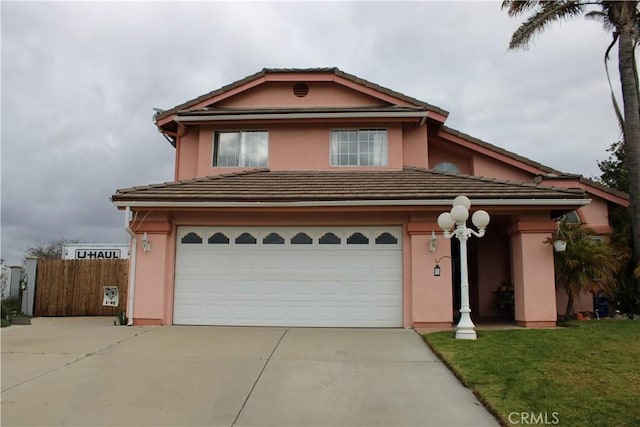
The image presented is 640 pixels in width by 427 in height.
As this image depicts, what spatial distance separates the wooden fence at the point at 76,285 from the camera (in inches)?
584

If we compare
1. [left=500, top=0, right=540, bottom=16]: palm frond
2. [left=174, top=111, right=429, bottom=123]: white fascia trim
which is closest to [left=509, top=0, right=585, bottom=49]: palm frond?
[left=500, top=0, right=540, bottom=16]: palm frond

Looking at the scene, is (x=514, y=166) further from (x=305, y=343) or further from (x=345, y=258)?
(x=305, y=343)

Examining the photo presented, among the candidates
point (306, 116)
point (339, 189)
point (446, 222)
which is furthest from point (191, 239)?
point (446, 222)

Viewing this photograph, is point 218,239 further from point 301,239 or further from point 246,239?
point 301,239

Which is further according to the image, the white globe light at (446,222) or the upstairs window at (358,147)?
the upstairs window at (358,147)

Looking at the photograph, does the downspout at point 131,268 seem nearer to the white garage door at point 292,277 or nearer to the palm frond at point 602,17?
the white garage door at point 292,277

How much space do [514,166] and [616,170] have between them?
875cm

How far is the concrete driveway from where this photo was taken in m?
5.45

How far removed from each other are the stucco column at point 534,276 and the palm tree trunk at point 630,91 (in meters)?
3.72

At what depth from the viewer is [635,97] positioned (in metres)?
13.2

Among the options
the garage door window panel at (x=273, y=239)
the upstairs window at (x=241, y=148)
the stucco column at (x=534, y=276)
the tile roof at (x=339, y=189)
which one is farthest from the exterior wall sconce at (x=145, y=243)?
the stucco column at (x=534, y=276)

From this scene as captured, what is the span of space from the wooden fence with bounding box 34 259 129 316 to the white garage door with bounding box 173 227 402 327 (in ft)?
15.1

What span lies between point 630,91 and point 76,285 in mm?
17072

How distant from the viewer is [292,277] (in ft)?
37.7
